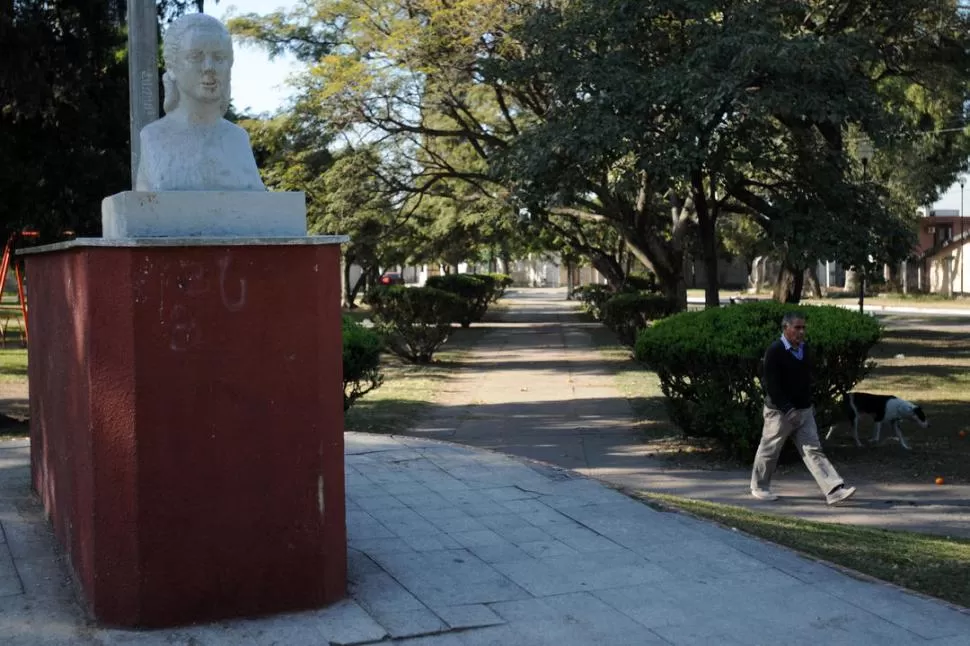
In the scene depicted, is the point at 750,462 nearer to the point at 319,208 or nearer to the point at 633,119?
the point at 633,119

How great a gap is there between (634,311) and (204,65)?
19.1 m

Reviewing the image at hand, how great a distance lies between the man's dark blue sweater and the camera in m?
8.77

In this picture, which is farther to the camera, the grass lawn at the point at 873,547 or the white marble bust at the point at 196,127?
the grass lawn at the point at 873,547

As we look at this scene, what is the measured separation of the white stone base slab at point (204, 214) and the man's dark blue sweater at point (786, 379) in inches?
194

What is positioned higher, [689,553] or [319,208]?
[319,208]

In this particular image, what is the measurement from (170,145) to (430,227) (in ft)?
81.8

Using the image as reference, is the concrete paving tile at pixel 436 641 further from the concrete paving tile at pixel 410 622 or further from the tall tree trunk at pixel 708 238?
the tall tree trunk at pixel 708 238

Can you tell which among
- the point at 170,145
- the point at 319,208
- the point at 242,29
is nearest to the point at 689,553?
the point at 170,145

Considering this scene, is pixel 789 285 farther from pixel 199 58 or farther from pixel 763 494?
pixel 199 58

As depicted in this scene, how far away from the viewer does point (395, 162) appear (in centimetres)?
2392

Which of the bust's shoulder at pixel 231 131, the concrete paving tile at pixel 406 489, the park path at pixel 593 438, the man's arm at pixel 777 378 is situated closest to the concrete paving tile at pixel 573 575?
the concrete paving tile at pixel 406 489

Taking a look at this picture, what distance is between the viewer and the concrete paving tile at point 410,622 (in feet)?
15.6

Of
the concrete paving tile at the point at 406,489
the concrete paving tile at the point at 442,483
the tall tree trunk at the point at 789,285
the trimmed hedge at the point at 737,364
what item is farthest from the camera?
the tall tree trunk at the point at 789,285

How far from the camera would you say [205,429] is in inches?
189
